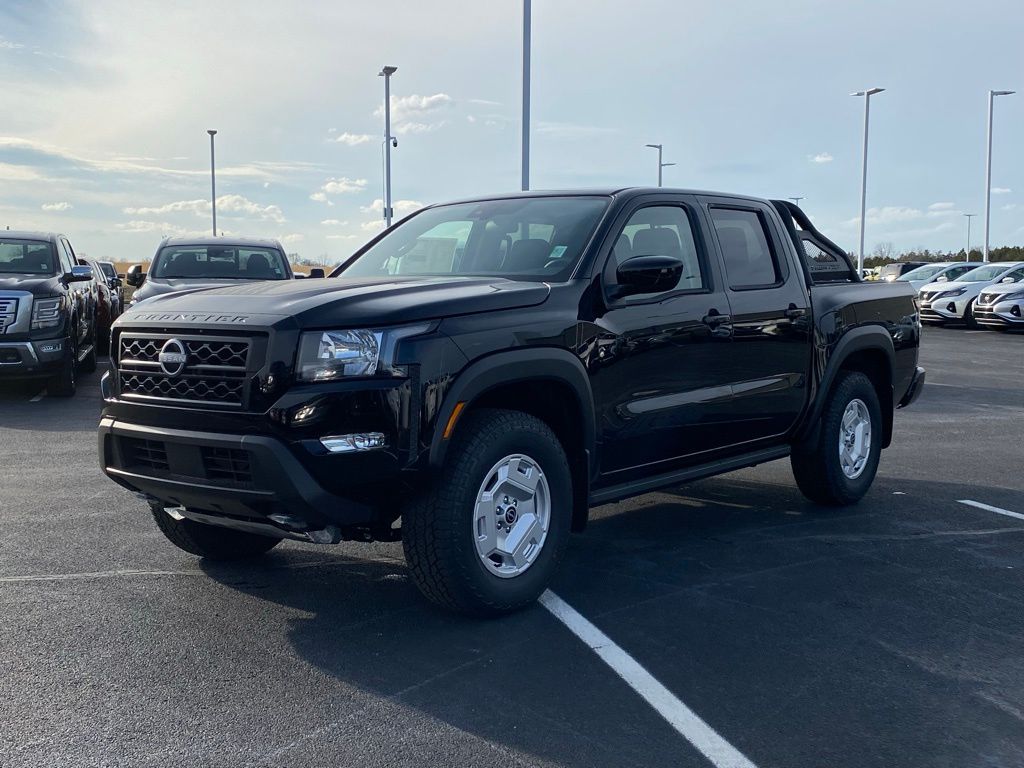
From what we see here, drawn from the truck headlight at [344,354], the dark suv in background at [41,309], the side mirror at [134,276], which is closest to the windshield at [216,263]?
the side mirror at [134,276]

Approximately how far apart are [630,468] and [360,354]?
5.52 feet

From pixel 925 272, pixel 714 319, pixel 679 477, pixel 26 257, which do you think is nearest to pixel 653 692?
pixel 679 477

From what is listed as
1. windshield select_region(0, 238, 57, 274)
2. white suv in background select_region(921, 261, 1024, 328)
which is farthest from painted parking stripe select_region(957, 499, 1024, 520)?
white suv in background select_region(921, 261, 1024, 328)

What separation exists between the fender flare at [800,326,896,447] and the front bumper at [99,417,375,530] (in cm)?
329

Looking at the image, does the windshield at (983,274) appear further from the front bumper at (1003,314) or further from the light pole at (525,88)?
the light pole at (525,88)

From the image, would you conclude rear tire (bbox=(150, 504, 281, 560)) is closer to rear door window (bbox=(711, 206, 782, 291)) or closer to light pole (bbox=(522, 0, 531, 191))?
→ rear door window (bbox=(711, 206, 782, 291))

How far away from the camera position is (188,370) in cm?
423

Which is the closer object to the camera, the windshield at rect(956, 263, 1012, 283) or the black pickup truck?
the black pickup truck

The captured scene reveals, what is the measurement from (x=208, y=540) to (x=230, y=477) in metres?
1.25

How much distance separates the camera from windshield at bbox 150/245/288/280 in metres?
12.7

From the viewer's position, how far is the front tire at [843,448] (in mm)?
6582

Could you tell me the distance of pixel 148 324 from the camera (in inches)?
174

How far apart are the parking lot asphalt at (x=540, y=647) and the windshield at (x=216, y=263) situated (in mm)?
6289

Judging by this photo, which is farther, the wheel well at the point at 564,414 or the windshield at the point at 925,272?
the windshield at the point at 925,272
